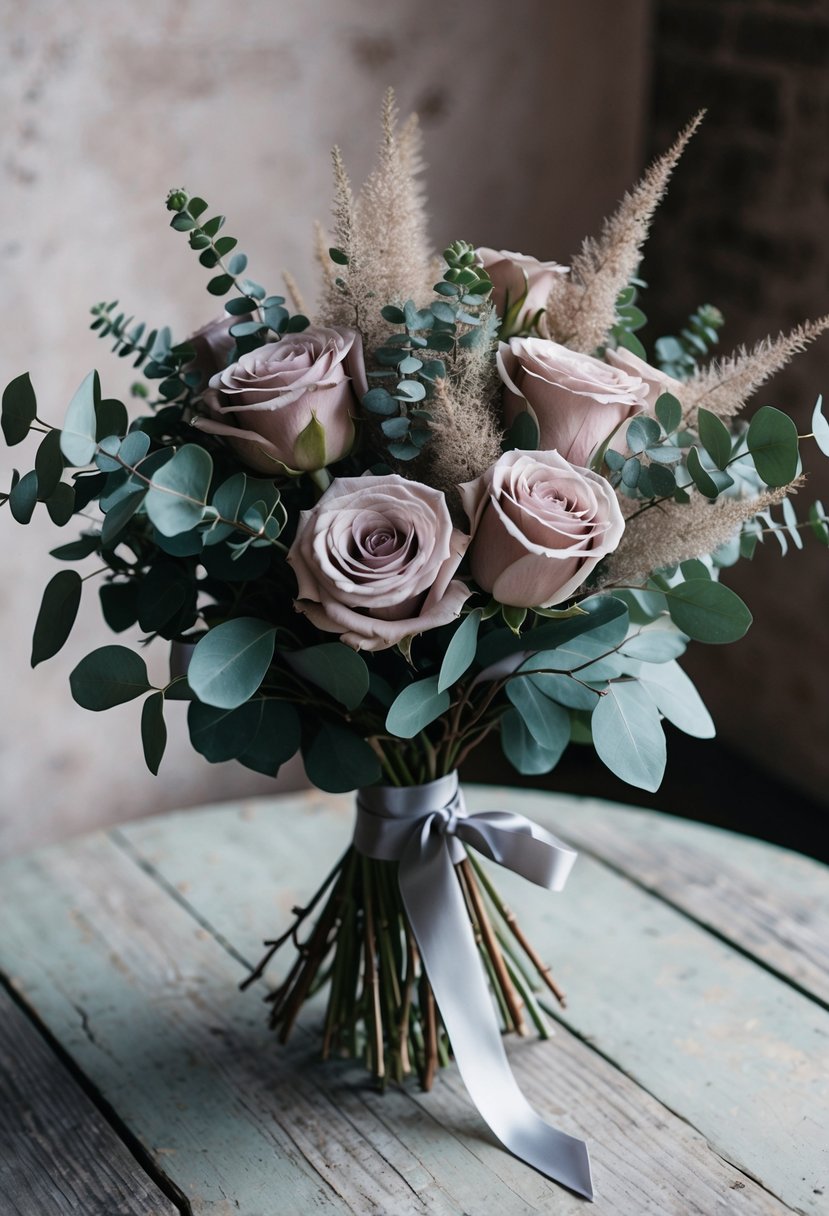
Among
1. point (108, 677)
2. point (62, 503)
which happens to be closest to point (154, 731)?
point (108, 677)

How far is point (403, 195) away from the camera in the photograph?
3.15 feet

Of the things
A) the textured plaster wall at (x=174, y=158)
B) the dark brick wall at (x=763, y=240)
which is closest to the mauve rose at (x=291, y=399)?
the textured plaster wall at (x=174, y=158)

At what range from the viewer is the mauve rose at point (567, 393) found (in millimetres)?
905

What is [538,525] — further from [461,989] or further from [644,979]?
[644,979]

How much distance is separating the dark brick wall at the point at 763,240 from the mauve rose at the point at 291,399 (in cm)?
200

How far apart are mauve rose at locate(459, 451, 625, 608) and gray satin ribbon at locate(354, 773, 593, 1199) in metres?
0.27

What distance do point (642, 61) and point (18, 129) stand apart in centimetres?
158

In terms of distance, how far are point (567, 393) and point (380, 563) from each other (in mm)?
193

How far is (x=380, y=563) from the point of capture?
0.85m

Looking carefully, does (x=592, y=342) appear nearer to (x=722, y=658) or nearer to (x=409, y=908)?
(x=409, y=908)

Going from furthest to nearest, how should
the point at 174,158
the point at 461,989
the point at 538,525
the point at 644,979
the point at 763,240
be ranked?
1. the point at 763,240
2. the point at 174,158
3. the point at 644,979
4. the point at 461,989
5. the point at 538,525

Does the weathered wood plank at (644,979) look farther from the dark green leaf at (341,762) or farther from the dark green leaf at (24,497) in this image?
the dark green leaf at (24,497)

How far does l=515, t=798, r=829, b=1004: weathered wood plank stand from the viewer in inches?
51.1

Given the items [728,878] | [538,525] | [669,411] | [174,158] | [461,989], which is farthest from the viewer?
[174,158]
